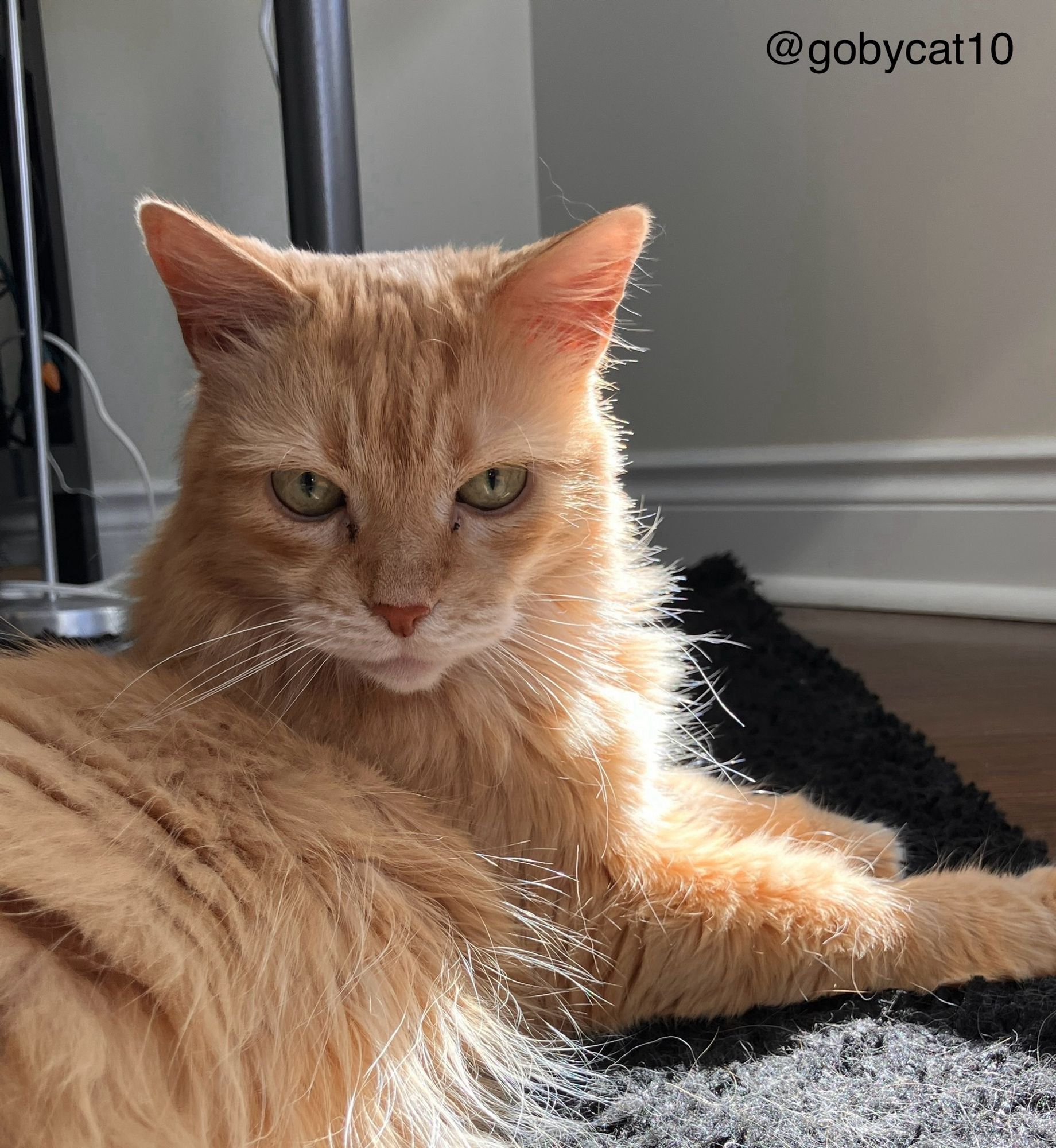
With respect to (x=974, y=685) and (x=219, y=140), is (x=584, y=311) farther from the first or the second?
(x=219, y=140)

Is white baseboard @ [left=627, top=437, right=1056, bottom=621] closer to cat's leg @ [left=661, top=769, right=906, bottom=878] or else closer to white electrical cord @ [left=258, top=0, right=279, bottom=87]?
cat's leg @ [left=661, top=769, right=906, bottom=878]

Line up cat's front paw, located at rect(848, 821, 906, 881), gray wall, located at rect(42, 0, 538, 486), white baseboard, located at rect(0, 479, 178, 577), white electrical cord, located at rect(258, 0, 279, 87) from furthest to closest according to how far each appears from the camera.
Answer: white baseboard, located at rect(0, 479, 178, 577)
gray wall, located at rect(42, 0, 538, 486)
white electrical cord, located at rect(258, 0, 279, 87)
cat's front paw, located at rect(848, 821, 906, 881)

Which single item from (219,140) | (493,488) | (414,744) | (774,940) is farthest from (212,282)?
(219,140)

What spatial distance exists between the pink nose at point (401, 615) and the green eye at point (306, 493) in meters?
0.11

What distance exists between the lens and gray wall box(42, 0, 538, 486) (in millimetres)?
2480

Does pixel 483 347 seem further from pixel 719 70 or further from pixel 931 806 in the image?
pixel 719 70

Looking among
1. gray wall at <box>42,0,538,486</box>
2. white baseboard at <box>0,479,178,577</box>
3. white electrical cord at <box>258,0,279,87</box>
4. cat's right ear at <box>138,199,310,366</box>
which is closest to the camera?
cat's right ear at <box>138,199,310,366</box>

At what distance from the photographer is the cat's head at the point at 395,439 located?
2.97ft

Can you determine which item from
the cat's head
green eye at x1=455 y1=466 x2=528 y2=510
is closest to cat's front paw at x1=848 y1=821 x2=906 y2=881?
the cat's head

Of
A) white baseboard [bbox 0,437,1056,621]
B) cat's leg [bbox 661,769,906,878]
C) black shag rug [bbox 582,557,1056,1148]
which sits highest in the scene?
white baseboard [bbox 0,437,1056,621]

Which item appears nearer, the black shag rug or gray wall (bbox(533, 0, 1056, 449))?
the black shag rug

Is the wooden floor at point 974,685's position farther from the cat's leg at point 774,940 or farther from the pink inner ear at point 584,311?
the pink inner ear at point 584,311

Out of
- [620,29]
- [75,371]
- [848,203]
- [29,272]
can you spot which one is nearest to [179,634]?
[29,272]

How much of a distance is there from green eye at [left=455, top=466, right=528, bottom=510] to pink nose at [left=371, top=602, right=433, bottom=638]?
0.40 ft
